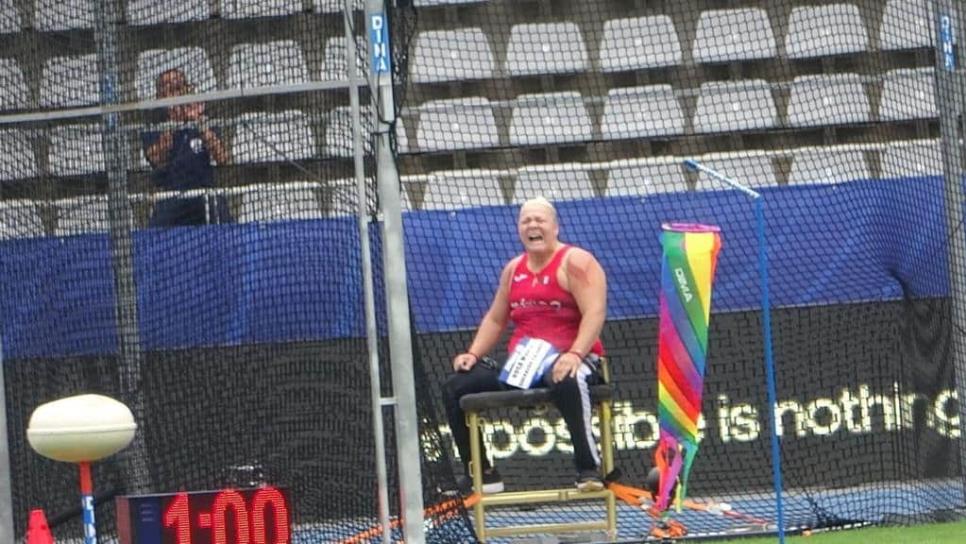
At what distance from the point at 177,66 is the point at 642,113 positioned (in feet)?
17.4

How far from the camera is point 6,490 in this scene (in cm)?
832

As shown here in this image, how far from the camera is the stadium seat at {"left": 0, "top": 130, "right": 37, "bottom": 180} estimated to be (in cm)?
978

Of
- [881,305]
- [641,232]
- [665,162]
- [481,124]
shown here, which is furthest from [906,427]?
[481,124]

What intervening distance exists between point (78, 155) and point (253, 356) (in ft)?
4.33

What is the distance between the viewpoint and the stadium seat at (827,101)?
13.4 meters

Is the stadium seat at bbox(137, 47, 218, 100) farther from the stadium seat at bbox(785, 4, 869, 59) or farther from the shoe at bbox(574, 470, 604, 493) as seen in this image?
the stadium seat at bbox(785, 4, 869, 59)

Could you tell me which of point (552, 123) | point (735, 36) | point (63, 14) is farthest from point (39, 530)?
point (735, 36)

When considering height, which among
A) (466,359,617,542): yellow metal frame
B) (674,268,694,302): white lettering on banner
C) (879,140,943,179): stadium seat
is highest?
(879,140,943,179): stadium seat

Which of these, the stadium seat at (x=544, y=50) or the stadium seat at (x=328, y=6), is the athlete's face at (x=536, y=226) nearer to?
the stadium seat at (x=328, y=6)

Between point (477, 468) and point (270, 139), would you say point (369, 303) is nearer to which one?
point (477, 468)

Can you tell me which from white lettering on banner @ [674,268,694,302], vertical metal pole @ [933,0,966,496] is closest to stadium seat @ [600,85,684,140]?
vertical metal pole @ [933,0,966,496]

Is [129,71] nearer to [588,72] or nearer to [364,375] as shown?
[364,375]

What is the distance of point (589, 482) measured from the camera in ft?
29.2

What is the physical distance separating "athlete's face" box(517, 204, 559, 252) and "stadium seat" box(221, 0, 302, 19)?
4.69 ft
